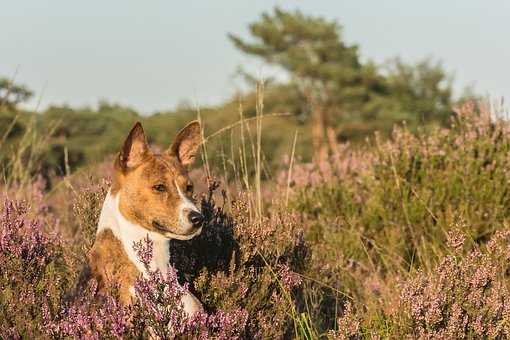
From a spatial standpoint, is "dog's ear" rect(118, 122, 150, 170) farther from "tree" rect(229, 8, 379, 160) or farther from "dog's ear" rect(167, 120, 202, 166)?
"tree" rect(229, 8, 379, 160)

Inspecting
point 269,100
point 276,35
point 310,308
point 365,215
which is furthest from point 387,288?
point 269,100

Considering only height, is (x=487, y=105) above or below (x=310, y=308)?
above

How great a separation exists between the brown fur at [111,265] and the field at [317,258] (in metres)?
Result: 0.15

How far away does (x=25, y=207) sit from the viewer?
606 cm

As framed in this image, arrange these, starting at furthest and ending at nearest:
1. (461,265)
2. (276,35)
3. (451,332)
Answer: (276,35)
(461,265)
(451,332)

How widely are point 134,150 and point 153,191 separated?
286 mm

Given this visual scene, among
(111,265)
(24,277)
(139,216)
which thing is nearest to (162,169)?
(139,216)

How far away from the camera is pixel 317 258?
7438mm

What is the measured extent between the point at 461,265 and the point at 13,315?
258 cm

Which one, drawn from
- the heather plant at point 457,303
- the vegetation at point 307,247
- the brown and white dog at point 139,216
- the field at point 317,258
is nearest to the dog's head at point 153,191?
the brown and white dog at point 139,216

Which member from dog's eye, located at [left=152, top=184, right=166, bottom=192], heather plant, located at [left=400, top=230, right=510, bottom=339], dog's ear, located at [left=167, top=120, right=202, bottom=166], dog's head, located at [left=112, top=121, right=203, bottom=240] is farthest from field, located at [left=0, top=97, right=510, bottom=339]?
dog's ear, located at [left=167, top=120, right=202, bottom=166]

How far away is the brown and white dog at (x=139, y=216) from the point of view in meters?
4.79

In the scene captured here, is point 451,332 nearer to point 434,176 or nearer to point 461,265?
point 461,265

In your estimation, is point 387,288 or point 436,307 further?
point 387,288
